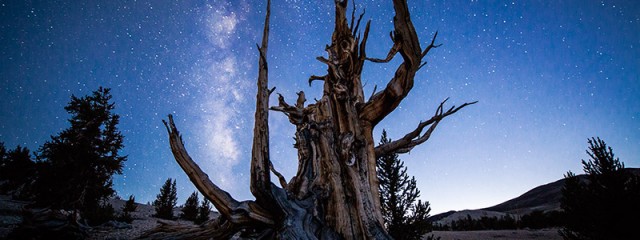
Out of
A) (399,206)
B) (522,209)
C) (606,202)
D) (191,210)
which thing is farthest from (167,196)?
(522,209)

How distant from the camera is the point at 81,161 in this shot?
1291 centimetres

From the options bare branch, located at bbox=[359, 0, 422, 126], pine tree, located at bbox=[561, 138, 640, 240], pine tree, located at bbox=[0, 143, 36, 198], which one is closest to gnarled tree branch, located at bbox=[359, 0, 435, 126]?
bare branch, located at bbox=[359, 0, 422, 126]

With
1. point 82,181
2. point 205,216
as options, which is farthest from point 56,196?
point 205,216

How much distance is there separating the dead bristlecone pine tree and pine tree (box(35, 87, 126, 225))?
496 inches

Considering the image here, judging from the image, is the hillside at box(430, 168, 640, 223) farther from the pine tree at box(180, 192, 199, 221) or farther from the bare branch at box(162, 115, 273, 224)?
the bare branch at box(162, 115, 273, 224)

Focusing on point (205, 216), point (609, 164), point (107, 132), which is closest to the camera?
point (609, 164)

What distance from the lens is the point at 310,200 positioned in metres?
3.27

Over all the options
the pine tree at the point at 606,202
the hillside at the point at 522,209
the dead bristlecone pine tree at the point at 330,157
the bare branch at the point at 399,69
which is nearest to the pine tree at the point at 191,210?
the dead bristlecone pine tree at the point at 330,157

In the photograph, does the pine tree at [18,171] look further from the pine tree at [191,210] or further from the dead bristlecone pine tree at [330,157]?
the dead bristlecone pine tree at [330,157]

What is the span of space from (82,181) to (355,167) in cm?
1496

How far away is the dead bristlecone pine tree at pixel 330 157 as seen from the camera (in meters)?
2.56

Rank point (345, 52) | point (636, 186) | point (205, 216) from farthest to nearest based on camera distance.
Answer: point (205, 216) < point (636, 186) < point (345, 52)

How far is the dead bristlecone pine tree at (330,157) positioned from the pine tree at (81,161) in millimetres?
12586

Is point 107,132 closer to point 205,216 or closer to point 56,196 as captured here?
point 56,196
